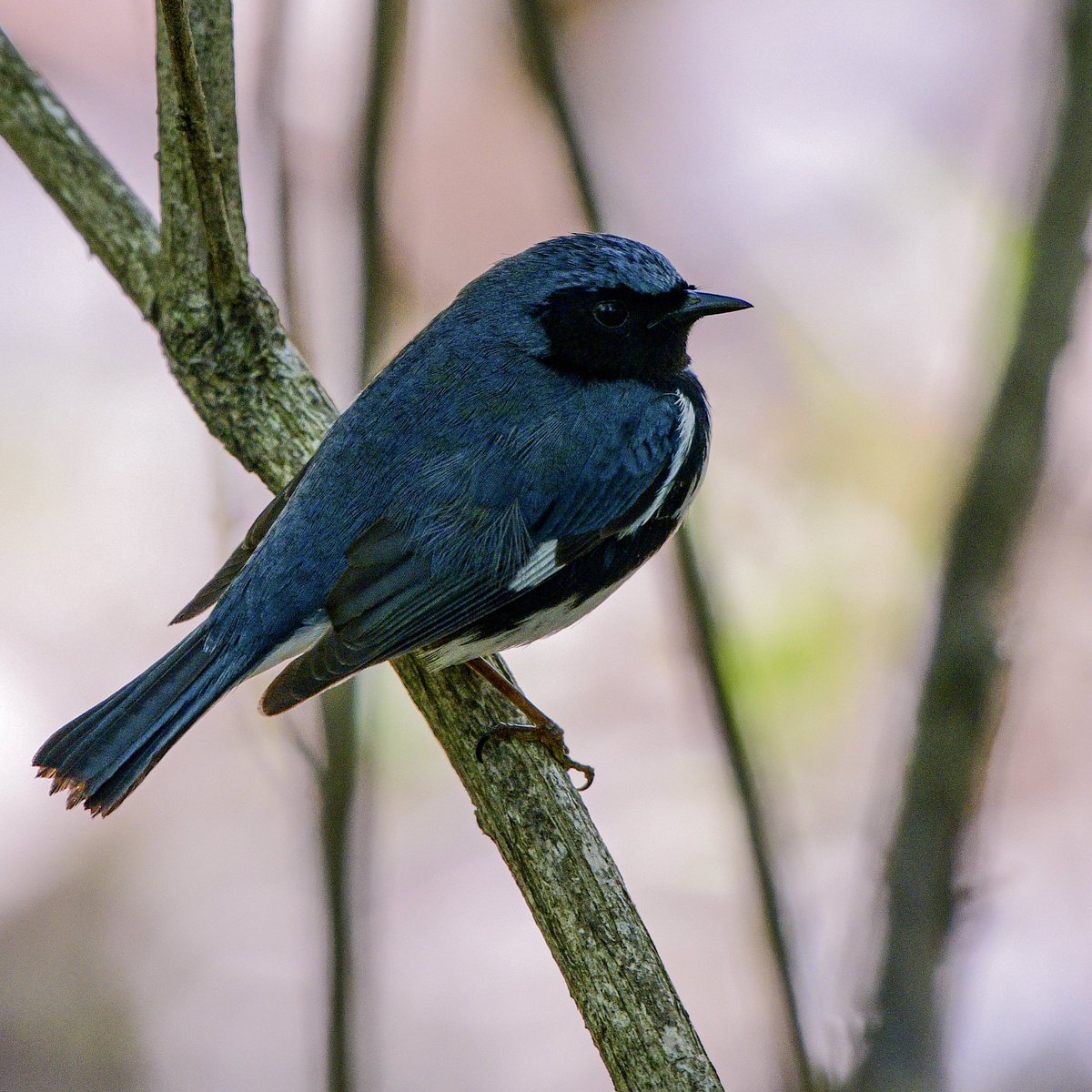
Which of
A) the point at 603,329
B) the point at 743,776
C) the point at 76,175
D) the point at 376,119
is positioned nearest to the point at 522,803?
the point at 743,776

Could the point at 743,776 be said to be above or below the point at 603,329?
below

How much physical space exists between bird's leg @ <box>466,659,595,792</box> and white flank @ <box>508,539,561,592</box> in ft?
1.09

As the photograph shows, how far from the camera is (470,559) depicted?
360 cm

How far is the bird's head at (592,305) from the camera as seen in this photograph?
402 cm

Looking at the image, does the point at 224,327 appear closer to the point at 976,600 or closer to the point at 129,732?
the point at 129,732

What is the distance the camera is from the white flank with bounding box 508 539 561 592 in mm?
3631

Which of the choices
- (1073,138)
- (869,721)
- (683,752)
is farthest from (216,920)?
(1073,138)

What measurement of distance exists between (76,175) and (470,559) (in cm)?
160

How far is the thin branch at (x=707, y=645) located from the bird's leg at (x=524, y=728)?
413 mm

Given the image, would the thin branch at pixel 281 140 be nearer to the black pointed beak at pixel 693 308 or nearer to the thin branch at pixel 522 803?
Answer: the thin branch at pixel 522 803

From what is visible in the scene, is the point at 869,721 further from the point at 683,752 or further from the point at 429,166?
the point at 429,166

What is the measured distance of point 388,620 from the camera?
350 cm

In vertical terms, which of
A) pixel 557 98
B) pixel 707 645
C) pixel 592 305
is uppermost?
pixel 557 98

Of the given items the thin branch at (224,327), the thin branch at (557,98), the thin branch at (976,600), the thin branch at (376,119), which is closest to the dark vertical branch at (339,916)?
the thin branch at (224,327)
